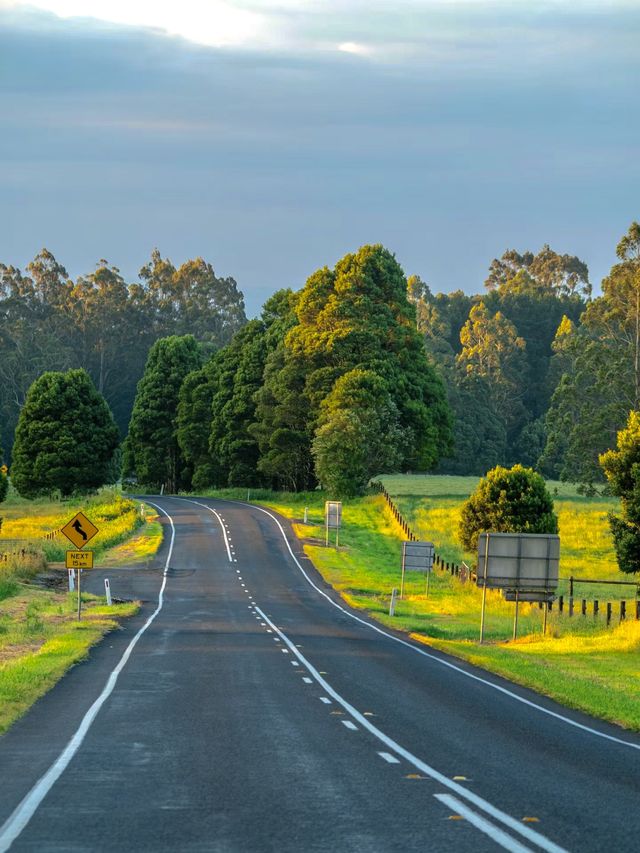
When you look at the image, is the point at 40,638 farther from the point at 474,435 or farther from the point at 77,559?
the point at 474,435

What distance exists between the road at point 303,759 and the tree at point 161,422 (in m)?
92.3

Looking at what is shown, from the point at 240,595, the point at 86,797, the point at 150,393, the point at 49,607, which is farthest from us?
the point at 150,393

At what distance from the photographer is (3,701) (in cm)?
1891

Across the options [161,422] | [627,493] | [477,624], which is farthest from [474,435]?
[477,624]

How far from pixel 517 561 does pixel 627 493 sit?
8.23 metres

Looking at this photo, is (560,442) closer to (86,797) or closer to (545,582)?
(545,582)

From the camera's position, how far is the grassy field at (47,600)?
22656mm

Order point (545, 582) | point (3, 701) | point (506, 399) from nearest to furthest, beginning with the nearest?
1. point (3, 701)
2. point (545, 582)
3. point (506, 399)

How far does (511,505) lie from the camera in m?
54.8

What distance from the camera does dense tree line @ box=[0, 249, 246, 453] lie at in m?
150

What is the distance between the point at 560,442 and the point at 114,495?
37.0 meters

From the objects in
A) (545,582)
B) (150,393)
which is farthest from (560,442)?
(545,582)

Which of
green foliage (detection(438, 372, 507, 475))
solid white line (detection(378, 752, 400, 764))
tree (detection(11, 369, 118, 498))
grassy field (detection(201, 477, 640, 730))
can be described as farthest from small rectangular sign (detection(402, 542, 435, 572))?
green foliage (detection(438, 372, 507, 475))

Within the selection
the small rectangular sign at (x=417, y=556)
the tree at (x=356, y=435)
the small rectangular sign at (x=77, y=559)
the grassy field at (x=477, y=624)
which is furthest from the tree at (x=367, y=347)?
the small rectangular sign at (x=77, y=559)
